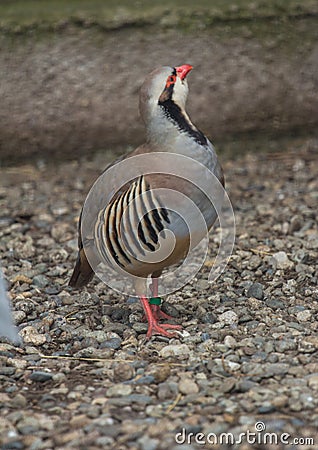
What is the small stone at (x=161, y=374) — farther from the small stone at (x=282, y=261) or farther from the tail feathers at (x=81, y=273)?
the small stone at (x=282, y=261)

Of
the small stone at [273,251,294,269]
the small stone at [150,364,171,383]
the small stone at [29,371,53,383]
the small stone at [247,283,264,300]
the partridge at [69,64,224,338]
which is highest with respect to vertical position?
the partridge at [69,64,224,338]

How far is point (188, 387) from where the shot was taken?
11.8 feet

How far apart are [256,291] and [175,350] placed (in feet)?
2.86

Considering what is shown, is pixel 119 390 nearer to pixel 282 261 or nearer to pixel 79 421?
pixel 79 421

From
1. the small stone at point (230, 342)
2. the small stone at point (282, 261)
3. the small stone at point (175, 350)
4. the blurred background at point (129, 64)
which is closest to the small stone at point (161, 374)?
the small stone at point (175, 350)

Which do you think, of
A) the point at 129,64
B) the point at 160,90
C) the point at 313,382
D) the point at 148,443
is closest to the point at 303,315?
the point at 313,382

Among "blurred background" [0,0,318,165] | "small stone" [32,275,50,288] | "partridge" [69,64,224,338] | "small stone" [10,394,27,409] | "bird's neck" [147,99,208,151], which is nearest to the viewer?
"small stone" [10,394,27,409]

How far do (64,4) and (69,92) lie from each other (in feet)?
2.35

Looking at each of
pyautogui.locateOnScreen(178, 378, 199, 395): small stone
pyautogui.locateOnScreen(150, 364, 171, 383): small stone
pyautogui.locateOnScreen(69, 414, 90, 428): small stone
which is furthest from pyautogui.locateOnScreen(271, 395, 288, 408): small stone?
pyautogui.locateOnScreen(69, 414, 90, 428): small stone

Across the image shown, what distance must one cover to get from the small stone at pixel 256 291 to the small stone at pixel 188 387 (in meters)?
1.17

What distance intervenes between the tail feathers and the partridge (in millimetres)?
259

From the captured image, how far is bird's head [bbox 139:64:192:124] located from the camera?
14.0 ft

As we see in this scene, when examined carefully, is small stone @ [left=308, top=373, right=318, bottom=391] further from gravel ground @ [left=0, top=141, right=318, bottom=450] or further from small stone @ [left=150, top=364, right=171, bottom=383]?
small stone @ [left=150, top=364, right=171, bottom=383]

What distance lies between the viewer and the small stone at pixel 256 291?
471 cm
